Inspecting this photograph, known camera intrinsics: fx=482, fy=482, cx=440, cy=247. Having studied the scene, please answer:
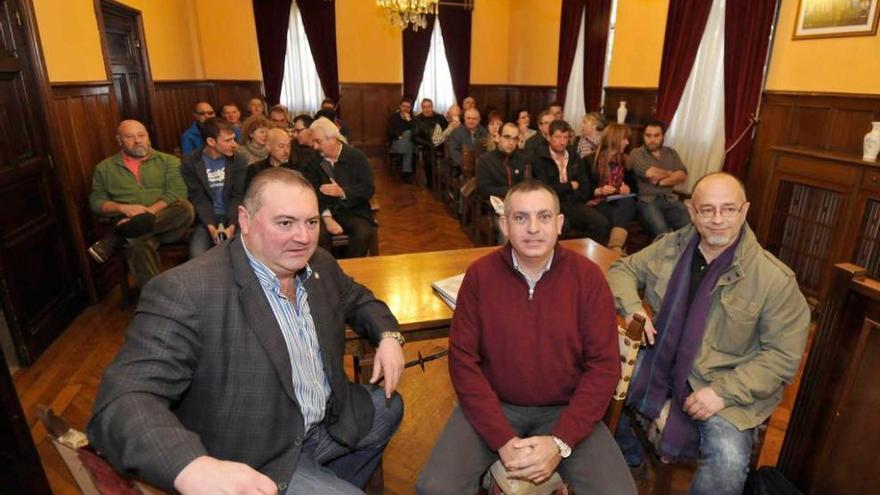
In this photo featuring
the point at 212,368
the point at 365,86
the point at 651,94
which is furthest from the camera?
the point at 365,86

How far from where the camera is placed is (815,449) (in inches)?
57.6

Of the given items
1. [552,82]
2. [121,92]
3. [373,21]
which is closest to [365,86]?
[373,21]

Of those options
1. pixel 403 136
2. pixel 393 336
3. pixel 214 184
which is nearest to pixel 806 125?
pixel 393 336

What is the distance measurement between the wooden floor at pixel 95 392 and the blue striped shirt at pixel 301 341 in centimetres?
74

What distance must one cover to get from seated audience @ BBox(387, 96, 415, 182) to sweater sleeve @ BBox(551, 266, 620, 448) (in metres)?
6.41

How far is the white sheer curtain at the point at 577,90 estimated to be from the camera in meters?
7.05

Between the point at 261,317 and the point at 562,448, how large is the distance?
944mm

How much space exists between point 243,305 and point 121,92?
4784mm

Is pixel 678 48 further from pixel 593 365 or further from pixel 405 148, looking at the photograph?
pixel 593 365

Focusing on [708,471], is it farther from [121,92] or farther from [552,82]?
[552,82]

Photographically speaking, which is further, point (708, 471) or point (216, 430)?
point (708, 471)

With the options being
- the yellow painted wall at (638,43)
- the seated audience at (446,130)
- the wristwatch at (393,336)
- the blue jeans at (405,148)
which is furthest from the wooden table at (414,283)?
the blue jeans at (405,148)

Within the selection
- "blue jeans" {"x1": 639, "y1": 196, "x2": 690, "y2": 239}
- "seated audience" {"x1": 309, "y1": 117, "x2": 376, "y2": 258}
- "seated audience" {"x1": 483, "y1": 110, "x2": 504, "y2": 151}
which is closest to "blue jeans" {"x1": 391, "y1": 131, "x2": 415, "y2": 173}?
"seated audience" {"x1": 483, "y1": 110, "x2": 504, "y2": 151}

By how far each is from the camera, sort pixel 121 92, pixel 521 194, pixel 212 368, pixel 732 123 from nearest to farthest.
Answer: pixel 212 368 < pixel 521 194 < pixel 732 123 < pixel 121 92
